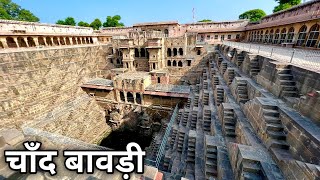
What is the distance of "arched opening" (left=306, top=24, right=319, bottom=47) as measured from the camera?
11.6 m

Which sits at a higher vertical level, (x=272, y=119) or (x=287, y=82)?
(x=287, y=82)

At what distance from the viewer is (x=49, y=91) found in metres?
18.0

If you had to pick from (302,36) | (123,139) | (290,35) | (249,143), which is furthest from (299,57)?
(123,139)

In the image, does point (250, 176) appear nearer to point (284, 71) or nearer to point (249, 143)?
point (249, 143)

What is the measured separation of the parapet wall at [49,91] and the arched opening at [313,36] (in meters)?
22.6

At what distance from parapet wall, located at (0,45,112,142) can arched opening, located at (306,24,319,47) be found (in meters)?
22.6

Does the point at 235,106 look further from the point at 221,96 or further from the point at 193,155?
the point at 193,155

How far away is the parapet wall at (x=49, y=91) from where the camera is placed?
47.8ft

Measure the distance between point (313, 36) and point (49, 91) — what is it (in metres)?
26.6

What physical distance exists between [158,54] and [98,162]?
18.8m

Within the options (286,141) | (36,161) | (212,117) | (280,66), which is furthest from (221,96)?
(36,161)

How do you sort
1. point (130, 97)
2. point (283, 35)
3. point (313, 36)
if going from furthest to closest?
point (130, 97)
point (283, 35)
point (313, 36)

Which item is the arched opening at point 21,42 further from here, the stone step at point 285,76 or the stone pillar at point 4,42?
the stone step at point 285,76

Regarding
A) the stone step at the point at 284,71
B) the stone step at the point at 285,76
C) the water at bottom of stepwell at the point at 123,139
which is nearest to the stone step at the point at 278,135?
the stone step at the point at 285,76
